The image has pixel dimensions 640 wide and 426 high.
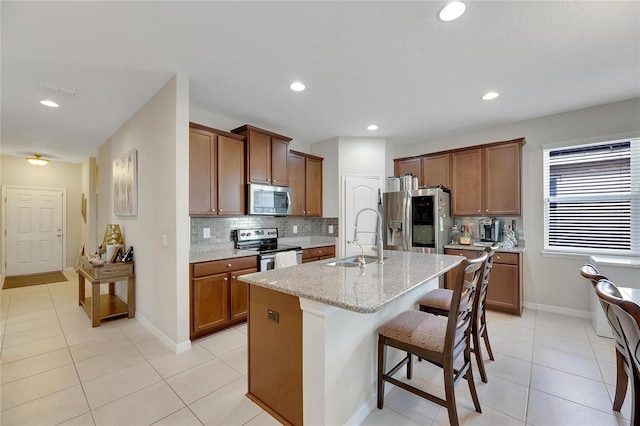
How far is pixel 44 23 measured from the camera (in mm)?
1908

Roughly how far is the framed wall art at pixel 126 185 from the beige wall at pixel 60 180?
357cm

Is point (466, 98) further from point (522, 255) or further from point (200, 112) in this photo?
point (200, 112)

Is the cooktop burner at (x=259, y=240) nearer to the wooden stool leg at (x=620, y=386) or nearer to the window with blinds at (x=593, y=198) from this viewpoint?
the wooden stool leg at (x=620, y=386)

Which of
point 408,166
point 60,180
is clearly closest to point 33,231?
point 60,180

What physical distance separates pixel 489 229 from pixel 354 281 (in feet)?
11.0

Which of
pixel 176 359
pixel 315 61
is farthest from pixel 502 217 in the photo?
pixel 176 359

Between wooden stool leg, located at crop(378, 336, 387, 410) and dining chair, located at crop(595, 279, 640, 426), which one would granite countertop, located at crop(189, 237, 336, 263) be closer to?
wooden stool leg, located at crop(378, 336, 387, 410)

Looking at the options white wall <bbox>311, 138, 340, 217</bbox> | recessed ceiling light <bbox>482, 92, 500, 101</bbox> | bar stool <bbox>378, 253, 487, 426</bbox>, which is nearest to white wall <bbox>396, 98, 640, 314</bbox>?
recessed ceiling light <bbox>482, 92, 500, 101</bbox>

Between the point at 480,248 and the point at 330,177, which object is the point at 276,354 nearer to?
the point at 480,248

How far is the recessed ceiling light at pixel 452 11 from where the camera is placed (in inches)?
68.5

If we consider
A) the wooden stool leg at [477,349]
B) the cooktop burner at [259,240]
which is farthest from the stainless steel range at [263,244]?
the wooden stool leg at [477,349]

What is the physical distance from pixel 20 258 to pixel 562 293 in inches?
386

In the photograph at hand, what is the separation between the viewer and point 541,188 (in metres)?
3.76

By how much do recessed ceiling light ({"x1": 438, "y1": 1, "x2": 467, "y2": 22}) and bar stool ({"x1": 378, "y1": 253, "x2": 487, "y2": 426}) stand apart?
1597 millimetres
